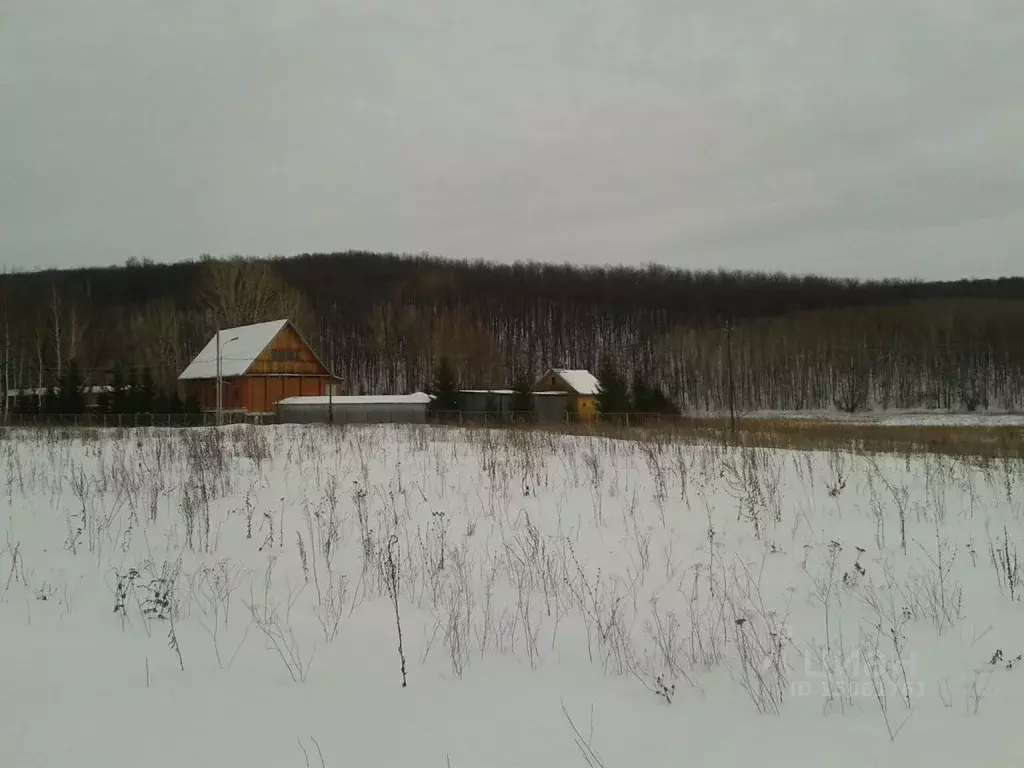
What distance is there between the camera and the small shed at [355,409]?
38.8 m

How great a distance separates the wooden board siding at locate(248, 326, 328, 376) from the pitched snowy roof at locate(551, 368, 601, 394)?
20.6m

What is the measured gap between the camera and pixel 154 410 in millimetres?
38000

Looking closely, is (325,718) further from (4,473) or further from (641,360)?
(641,360)

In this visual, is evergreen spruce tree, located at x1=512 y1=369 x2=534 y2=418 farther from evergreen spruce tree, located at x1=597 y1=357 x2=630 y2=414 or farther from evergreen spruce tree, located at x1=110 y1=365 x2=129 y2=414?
evergreen spruce tree, located at x1=110 y1=365 x2=129 y2=414

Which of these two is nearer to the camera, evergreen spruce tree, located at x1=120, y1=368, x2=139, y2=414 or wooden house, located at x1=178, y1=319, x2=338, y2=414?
evergreen spruce tree, located at x1=120, y1=368, x2=139, y2=414

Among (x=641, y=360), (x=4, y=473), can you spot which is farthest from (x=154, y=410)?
(x=641, y=360)

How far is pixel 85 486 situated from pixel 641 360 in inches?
3115

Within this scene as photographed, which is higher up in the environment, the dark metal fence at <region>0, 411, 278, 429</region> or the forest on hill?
the forest on hill

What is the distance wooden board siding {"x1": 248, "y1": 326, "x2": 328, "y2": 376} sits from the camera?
140ft

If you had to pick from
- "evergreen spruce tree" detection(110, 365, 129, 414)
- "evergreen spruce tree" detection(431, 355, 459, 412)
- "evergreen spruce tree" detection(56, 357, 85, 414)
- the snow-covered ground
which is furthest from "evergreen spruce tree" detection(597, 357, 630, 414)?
"evergreen spruce tree" detection(56, 357, 85, 414)

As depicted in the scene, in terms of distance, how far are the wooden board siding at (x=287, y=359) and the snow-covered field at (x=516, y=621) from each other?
3535 cm

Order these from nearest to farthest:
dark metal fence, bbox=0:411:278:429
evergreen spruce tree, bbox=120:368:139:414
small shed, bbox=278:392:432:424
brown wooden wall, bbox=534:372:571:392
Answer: dark metal fence, bbox=0:411:278:429, evergreen spruce tree, bbox=120:368:139:414, small shed, bbox=278:392:432:424, brown wooden wall, bbox=534:372:571:392

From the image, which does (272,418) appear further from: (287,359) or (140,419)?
(140,419)

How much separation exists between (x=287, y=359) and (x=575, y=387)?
2361cm
